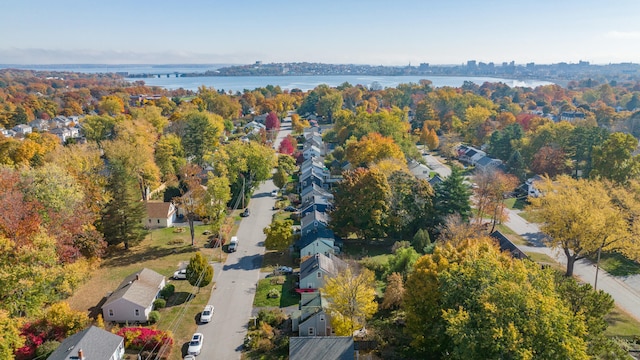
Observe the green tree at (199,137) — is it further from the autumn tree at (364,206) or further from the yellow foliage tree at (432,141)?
the yellow foliage tree at (432,141)

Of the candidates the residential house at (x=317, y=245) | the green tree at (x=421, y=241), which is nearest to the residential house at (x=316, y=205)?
the residential house at (x=317, y=245)

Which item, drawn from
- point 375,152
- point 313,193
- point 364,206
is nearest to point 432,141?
point 375,152

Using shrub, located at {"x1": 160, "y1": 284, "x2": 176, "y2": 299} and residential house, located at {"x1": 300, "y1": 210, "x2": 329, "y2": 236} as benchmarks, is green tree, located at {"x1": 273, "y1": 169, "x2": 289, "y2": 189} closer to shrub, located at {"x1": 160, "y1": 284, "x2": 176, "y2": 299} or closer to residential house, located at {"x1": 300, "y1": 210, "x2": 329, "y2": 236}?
residential house, located at {"x1": 300, "y1": 210, "x2": 329, "y2": 236}

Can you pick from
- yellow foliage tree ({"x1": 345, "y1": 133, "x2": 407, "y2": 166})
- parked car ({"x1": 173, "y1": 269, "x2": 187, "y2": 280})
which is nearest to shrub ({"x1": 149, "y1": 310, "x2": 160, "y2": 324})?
parked car ({"x1": 173, "y1": 269, "x2": 187, "y2": 280})

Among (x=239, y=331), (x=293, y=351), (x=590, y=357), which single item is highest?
(x=590, y=357)

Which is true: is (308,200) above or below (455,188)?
below

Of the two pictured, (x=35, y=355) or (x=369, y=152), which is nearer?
(x=35, y=355)

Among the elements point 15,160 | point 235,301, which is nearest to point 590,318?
point 235,301

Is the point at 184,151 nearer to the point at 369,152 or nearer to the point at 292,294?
the point at 369,152
